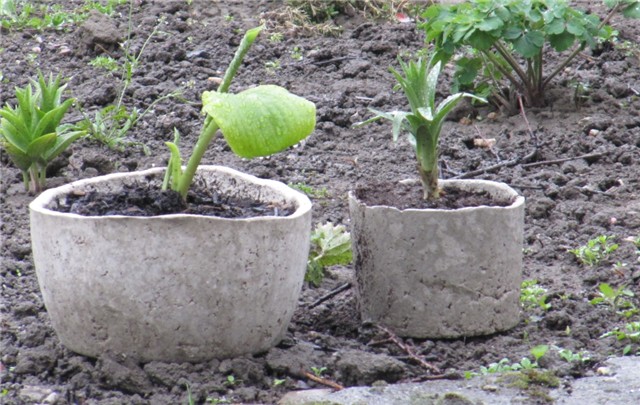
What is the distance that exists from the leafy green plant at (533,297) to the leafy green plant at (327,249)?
584 mm

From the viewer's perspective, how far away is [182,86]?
5.59 meters

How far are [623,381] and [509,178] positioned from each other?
Answer: 6.28 feet

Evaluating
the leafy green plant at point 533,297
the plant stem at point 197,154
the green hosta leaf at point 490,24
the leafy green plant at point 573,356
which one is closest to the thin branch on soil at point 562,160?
the green hosta leaf at point 490,24

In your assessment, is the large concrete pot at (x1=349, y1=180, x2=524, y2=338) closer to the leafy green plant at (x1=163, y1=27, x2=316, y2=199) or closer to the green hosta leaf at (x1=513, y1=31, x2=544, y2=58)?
the leafy green plant at (x1=163, y1=27, x2=316, y2=199)

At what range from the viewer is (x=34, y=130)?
412 cm

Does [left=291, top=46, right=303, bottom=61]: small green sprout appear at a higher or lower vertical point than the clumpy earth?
higher

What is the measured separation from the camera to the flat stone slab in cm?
259

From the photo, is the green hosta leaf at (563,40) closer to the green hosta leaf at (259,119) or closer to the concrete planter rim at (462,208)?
the concrete planter rim at (462,208)

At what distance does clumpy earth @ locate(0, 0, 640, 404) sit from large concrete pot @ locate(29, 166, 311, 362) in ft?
0.23

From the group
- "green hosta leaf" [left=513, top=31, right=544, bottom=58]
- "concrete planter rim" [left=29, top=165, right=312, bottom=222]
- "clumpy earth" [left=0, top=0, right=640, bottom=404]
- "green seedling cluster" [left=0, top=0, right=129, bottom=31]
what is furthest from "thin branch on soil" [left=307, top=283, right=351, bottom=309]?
"green seedling cluster" [left=0, top=0, right=129, bottom=31]

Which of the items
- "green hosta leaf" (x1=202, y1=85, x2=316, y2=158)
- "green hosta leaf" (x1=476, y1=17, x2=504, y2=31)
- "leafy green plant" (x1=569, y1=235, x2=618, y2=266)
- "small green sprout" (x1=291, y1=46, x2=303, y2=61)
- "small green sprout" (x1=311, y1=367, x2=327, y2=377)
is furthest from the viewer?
"small green sprout" (x1=291, y1=46, x2=303, y2=61)

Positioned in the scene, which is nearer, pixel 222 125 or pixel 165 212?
pixel 222 125

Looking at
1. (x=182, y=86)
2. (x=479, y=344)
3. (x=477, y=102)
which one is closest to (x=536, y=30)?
(x=477, y=102)

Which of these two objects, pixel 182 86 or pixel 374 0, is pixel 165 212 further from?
pixel 374 0
